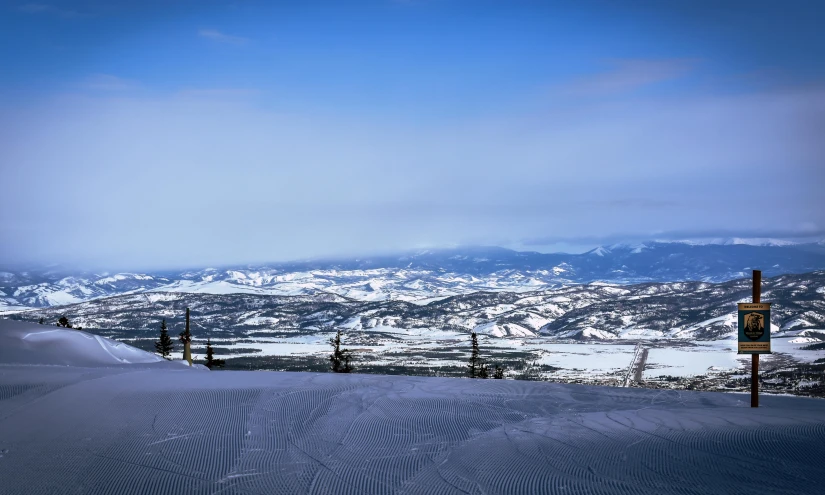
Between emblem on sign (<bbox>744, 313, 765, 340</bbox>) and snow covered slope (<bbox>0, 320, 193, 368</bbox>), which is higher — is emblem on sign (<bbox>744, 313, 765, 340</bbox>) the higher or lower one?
the higher one

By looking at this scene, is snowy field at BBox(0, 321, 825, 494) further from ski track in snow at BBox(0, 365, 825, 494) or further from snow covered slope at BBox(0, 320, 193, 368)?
snow covered slope at BBox(0, 320, 193, 368)

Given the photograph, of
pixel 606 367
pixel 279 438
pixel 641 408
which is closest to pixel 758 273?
pixel 641 408

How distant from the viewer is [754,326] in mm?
10781

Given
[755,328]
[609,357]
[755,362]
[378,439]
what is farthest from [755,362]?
[609,357]

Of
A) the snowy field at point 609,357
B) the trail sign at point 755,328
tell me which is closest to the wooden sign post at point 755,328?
the trail sign at point 755,328

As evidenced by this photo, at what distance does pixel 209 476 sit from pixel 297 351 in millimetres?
183882

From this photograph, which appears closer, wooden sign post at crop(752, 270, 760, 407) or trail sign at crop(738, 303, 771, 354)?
trail sign at crop(738, 303, 771, 354)

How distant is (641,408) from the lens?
1108cm

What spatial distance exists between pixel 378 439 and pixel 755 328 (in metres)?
6.08

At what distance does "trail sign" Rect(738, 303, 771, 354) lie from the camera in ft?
35.2

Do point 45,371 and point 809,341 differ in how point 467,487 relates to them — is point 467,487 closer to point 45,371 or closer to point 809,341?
point 45,371

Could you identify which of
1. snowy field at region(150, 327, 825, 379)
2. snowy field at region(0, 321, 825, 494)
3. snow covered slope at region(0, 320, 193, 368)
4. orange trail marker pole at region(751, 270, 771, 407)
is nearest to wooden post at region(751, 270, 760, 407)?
orange trail marker pole at region(751, 270, 771, 407)

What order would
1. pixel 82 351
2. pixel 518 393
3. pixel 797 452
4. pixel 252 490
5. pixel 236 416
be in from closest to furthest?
pixel 252 490 < pixel 797 452 < pixel 236 416 < pixel 518 393 < pixel 82 351

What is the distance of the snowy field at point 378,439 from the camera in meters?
7.12
